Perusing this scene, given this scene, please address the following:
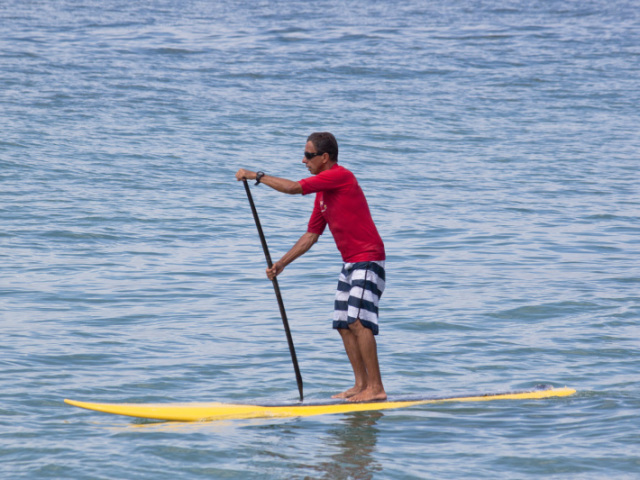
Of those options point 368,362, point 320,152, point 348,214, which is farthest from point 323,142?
point 368,362

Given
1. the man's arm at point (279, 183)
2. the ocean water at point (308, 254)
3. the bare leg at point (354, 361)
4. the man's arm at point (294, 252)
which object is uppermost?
the man's arm at point (279, 183)

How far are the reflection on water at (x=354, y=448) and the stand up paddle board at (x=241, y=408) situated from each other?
0.44 feet

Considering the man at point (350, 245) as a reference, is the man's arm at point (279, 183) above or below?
above

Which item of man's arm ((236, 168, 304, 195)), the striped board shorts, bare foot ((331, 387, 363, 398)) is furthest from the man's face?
bare foot ((331, 387, 363, 398))

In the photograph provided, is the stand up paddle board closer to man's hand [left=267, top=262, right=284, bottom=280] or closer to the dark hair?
man's hand [left=267, top=262, right=284, bottom=280]

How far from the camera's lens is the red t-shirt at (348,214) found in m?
7.08

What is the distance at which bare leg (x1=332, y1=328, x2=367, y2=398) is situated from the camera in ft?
24.8

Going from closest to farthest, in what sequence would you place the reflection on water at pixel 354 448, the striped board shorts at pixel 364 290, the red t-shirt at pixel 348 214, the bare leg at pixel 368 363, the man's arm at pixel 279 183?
the reflection on water at pixel 354 448 → the man's arm at pixel 279 183 → the red t-shirt at pixel 348 214 → the striped board shorts at pixel 364 290 → the bare leg at pixel 368 363

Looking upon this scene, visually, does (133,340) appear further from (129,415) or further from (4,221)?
(4,221)

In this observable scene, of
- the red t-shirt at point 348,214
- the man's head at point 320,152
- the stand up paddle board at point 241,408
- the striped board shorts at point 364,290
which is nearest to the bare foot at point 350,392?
the stand up paddle board at point 241,408

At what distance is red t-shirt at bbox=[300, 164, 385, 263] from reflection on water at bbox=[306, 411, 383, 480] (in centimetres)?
126

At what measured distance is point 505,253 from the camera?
13758mm

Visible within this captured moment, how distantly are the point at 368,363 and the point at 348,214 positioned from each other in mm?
1221

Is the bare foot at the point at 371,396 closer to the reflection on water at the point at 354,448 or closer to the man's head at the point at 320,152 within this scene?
the reflection on water at the point at 354,448
